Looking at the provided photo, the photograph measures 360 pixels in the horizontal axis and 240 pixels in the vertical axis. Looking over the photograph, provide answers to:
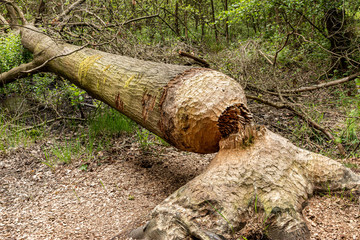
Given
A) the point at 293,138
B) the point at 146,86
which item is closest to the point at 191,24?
the point at 293,138

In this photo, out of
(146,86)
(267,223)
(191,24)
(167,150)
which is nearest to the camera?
(267,223)

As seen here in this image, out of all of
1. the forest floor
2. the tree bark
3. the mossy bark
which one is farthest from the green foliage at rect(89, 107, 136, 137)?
the mossy bark

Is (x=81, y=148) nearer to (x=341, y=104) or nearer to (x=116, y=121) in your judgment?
(x=116, y=121)

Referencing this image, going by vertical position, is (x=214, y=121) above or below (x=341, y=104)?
above

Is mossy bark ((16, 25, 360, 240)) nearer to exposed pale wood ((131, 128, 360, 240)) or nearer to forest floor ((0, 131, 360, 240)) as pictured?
exposed pale wood ((131, 128, 360, 240))

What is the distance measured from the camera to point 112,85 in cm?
298

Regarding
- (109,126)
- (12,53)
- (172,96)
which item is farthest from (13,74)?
(172,96)

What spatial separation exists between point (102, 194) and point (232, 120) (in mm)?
1561

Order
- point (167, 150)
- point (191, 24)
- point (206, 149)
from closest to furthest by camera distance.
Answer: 1. point (206, 149)
2. point (167, 150)
3. point (191, 24)

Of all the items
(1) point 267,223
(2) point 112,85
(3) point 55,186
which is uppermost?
(2) point 112,85

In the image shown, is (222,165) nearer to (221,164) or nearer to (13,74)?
(221,164)

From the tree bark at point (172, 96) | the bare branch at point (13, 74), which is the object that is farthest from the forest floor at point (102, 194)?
the bare branch at point (13, 74)

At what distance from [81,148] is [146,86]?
174 cm

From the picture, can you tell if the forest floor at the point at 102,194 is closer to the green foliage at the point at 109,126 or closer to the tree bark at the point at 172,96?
the green foliage at the point at 109,126
